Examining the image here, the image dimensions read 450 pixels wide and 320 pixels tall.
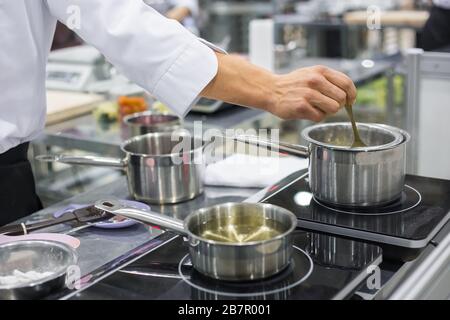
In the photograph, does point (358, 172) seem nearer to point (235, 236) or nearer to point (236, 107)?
point (235, 236)

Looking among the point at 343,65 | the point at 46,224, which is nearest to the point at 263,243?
the point at 46,224

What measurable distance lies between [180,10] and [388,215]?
3.02m

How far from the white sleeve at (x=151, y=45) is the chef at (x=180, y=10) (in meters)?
2.61

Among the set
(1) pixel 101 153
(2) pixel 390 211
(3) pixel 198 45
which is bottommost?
(1) pixel 101 153

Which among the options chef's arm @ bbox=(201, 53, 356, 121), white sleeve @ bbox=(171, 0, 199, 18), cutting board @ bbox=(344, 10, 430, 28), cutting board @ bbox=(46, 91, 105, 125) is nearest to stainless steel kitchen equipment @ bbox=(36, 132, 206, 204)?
chef's arm @ bbox=(201, 53, 356, 121)

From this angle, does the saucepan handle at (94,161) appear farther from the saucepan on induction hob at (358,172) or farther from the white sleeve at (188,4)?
the white sleeve at (188,4)

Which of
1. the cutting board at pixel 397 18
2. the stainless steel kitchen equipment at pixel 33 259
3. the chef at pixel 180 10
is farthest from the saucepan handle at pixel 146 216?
the cutting board at pixel 397 18

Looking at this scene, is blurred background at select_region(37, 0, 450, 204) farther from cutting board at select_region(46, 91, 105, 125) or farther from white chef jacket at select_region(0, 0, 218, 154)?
white chef jacket at select_region(0, 0, 218, 154)

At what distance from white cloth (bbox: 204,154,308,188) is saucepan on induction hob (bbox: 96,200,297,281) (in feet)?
1.53

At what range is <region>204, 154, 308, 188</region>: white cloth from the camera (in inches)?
61.0

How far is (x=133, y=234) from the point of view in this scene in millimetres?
1275

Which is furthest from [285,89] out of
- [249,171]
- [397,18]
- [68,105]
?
[397,18]
